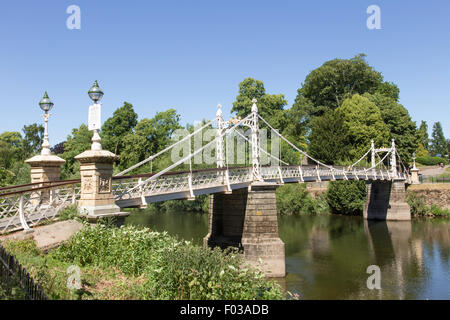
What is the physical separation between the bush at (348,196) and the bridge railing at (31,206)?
32.0 metres

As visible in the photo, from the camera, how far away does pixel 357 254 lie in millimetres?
22719

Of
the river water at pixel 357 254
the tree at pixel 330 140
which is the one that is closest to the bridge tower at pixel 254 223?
the river water at pixel 357 254

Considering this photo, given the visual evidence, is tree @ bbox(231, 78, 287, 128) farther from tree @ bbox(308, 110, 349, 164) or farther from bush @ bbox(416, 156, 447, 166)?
bush @ bbox(416, 156, 447, 166)

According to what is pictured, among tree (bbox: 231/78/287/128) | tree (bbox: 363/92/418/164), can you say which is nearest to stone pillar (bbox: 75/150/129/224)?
tree (bbox: 231/78/287/128)

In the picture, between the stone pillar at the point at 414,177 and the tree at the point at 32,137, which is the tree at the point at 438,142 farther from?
the tree at the point at 32,137

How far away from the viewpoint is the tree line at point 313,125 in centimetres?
4262

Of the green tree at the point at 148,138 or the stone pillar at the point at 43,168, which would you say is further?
the green tree at the point at 148,138

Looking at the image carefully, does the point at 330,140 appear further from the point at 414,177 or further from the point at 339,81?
the point at 339,81

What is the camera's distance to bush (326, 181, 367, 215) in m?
39.2

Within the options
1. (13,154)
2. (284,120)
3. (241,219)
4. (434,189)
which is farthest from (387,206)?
(13,154)

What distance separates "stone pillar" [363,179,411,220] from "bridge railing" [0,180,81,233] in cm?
3170

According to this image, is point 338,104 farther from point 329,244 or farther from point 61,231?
point 61,231

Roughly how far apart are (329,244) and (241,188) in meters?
9.52

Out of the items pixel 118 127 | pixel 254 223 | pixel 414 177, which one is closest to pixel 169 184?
pixel 254 223
